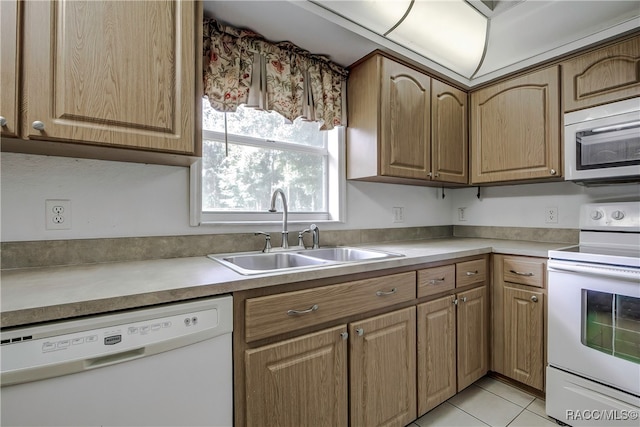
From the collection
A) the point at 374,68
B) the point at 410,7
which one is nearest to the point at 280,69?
the point at 374,68

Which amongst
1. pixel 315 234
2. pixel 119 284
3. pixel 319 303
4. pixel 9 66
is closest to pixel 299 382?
pixel 319 303

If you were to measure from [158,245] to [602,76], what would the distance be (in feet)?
8.44

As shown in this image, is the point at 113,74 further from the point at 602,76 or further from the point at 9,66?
the point at 602,76

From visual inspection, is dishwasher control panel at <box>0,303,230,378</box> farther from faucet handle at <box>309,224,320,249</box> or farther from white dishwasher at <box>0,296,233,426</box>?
faucet handle at <box>309,224,320,249</box>

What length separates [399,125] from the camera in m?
1.89

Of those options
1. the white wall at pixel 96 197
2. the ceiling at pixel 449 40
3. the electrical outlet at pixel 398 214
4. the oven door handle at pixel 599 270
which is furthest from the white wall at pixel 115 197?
the ceiling at pixel 449 40

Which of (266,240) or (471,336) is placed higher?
(266,240)

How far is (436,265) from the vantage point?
1.61 meters

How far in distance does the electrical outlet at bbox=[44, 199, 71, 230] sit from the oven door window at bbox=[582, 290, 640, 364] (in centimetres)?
243

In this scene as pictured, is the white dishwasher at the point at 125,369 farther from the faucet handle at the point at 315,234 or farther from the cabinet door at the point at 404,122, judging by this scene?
the cabinet door at the point at 404,122

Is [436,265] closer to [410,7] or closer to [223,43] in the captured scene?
[410,7]

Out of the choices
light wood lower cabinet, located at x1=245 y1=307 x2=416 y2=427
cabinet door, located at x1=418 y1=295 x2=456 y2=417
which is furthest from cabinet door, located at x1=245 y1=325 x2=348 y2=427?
cabinet door, located at x1=418 y1=295 x2=456 y2=417

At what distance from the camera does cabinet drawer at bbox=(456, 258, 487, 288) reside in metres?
1.73

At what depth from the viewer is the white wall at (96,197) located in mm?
1152
